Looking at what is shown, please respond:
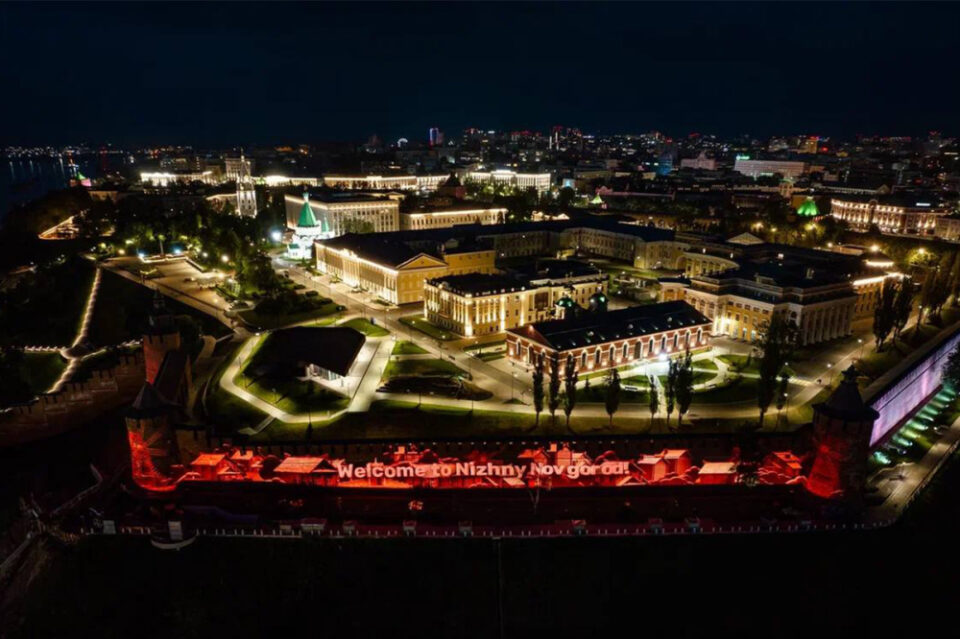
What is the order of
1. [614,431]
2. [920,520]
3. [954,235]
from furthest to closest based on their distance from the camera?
[954,235]
[614,431]
[920,520]

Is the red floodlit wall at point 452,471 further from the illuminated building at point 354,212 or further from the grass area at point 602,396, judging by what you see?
the illuminated building at point 354,212

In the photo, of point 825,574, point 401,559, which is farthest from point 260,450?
point 825,574

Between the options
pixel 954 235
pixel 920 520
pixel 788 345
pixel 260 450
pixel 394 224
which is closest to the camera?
pixel 920 520

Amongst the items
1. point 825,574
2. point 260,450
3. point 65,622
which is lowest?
point 65,622

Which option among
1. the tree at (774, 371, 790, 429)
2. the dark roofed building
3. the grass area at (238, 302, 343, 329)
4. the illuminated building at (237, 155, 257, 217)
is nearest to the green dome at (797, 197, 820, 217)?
the tree at (774, 371, 790, 429)

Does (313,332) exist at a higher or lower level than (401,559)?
higher

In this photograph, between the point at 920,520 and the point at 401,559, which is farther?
the point at 920,520

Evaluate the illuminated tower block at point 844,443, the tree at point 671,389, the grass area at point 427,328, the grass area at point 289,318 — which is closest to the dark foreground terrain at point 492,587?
the illuminated tower block at point 844,443

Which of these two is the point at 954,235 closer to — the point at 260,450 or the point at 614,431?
the point at 614,431
